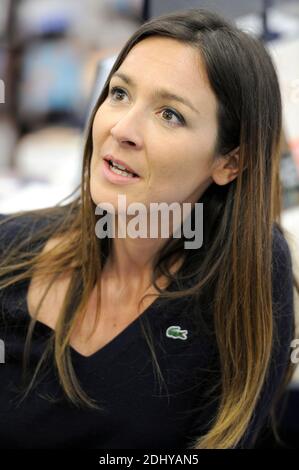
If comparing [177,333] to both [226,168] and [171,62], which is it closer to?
[226,168]

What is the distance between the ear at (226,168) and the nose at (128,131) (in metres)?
0.13

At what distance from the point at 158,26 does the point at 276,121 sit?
200mm

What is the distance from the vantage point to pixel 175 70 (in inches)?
30.1

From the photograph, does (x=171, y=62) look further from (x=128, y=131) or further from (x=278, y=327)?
(x=278, y=327)

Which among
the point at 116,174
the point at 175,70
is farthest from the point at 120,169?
the point at 175,70

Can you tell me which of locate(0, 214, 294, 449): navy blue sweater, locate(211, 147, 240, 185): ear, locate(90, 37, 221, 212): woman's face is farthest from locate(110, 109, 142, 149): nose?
locate(0, 214, 294, 449): navy blue sweater

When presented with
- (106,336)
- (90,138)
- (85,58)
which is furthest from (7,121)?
(106,336)

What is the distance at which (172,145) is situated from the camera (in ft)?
2.56

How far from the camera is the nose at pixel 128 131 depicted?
2.50 feet

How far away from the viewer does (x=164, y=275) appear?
3.01ft

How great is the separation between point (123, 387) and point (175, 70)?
1.39 ft

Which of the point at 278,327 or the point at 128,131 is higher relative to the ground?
the point at 128,131

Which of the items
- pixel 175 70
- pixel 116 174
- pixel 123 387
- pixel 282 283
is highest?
pixel 175 70

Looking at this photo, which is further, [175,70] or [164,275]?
[164,275]
